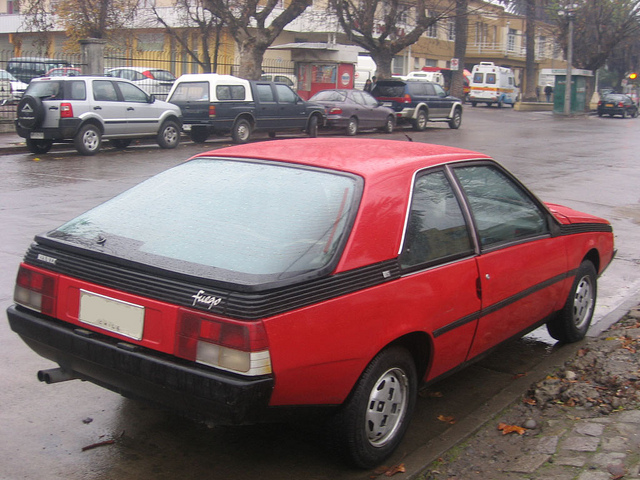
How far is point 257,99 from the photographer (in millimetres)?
20578

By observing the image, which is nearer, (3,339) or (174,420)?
(174,420)

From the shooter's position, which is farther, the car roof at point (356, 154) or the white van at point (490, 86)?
the white van at point (490, 86)

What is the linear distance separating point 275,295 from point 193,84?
1757 centimetres

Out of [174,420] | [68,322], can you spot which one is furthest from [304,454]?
[68,322]

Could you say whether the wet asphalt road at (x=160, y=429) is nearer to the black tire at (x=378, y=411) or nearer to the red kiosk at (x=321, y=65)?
the black tire at (x=378, y=411)

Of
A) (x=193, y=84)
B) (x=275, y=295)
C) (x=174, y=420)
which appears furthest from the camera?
Result: (x=193, y=84)

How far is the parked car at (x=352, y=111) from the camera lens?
23578mm

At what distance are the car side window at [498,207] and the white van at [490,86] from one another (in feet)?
161

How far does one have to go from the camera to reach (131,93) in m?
17.5

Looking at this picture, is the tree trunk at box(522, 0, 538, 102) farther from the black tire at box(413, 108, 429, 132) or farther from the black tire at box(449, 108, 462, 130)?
the black tire at box(413, 108, 429, 132)

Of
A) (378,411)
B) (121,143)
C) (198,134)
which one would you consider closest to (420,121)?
(198,134)

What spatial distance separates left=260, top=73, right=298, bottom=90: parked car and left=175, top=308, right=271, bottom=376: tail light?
1173 inches

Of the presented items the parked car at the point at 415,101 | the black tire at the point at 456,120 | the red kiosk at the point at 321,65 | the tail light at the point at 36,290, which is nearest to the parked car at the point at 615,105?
the black tire at the point at 456,120

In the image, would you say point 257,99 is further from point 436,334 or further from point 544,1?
point 544,1
